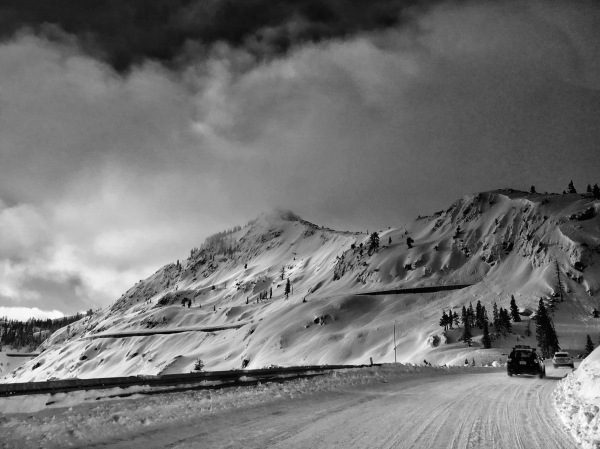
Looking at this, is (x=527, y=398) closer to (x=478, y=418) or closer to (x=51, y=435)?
(x=478, y=418)

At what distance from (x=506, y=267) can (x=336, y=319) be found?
8666 centimetres

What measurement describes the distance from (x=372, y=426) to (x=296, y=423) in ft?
6.19

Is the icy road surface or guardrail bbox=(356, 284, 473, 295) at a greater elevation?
guardrail bbox=(356, 284, 473, 295)

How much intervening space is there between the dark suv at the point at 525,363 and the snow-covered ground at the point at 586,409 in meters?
13.5

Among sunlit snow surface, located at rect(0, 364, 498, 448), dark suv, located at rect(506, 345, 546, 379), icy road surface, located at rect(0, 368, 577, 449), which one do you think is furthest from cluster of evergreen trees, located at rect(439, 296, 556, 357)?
sunlit snow surface, located at rect(0, 364, 498, 448)

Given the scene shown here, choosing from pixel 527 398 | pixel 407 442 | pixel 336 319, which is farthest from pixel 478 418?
pixel 336 319

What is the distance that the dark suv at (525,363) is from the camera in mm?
27188

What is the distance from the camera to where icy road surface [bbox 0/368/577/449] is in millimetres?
8867

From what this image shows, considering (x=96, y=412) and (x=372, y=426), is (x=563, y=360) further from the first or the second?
(x=96, y=412)

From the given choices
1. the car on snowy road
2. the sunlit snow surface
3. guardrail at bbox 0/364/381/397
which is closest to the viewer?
the sunlit snow surface

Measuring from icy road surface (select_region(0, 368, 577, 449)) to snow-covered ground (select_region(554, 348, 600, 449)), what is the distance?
1.02 ft

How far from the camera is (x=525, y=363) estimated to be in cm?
2756

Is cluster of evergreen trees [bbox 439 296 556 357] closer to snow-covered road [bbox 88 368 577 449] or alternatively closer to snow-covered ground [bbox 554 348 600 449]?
snow-covered ground [bbox 554 348 600 449]

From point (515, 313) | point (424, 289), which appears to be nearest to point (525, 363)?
point (515, 313)
